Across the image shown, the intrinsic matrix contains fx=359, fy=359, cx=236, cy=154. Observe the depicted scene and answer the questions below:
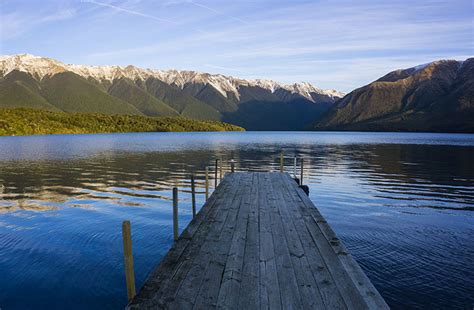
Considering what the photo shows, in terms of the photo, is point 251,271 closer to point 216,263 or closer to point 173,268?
point 216,263

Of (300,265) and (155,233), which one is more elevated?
(300,265)

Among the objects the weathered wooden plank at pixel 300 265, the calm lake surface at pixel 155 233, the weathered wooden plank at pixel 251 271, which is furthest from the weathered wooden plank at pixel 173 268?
the calm lake surface at pixel 155 233

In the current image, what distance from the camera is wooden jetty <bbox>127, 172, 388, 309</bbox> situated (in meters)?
6.82

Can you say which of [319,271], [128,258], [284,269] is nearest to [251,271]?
[284,269]

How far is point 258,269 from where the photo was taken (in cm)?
833

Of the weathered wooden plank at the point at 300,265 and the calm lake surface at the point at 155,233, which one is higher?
the weathered wooden plank at the point at 300,265

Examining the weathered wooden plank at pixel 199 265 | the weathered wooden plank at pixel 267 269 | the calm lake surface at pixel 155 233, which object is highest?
the weathered wooden plank at pixel 199 265

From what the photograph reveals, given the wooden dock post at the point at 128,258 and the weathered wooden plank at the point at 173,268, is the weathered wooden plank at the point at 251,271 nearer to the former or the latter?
the weathered wooden plank at the point at 173,268

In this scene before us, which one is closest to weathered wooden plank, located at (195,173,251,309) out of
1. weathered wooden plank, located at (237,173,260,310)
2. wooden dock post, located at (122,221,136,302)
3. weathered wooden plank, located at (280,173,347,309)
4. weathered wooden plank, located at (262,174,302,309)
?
weathered wooden plank, located at (237,173,260,310)

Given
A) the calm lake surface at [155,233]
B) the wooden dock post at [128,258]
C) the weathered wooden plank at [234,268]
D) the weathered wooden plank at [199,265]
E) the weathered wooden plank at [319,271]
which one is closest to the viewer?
the weathered wooden plank at [319,271]

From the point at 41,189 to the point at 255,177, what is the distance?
19161 millimetres

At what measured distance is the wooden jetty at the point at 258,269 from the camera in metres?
6.82

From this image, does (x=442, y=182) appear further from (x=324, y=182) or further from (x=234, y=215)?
(x=234, y=215)

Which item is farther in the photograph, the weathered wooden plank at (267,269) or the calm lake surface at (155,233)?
the calm lake surface at (155,233)
